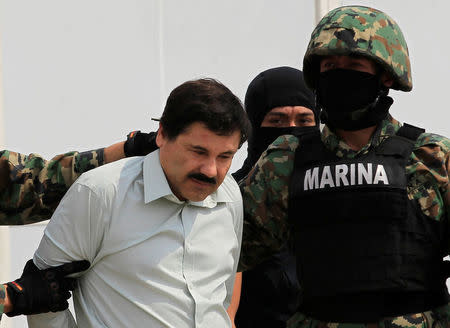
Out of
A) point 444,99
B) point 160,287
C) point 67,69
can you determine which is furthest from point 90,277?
point 444,99

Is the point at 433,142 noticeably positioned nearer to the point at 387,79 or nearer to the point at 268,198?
the point at 387,79

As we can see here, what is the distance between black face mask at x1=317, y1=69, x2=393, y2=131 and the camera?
3.45 metres

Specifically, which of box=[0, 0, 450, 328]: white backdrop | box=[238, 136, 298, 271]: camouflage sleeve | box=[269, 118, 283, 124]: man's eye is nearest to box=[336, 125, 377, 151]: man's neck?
box=[238, 136, 298, 271]: camouflage sleeve

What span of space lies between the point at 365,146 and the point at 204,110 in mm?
700

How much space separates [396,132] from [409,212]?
0.31 metres

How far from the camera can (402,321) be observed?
132 inches

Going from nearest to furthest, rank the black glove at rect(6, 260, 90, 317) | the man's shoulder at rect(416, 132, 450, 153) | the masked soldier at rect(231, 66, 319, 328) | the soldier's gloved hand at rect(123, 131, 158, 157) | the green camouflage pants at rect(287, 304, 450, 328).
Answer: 1. the black glove at rect(6, 260, 90, 317)
2. the green camouflage pants at rect(287, 304, 450, 328)
3. the man's shoulder at rect(416, 132, 450, 153)
4. the soldier's gloved hand at rect(123, 131, 158, 157)
5. the masked soldier at rect(231, 66, 319, 328)

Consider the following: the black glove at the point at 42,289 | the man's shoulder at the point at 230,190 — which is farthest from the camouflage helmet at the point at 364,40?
the black glove at the point at 42,289

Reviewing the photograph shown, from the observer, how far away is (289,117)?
4648 mm

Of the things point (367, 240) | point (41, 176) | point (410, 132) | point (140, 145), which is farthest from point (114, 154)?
point (410, 132)

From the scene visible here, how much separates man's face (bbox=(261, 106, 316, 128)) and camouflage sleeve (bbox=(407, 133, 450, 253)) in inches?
48.2

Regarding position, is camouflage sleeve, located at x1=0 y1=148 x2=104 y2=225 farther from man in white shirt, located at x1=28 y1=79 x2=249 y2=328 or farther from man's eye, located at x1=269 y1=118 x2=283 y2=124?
man's eye, located at x1=269 y1=118 x2=283 y2=124

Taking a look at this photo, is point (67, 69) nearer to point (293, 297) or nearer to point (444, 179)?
point (293, 297)

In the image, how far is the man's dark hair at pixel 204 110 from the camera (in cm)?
311
